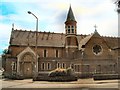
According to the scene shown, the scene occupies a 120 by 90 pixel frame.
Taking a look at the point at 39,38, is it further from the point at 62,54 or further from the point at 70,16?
the point at 70,16

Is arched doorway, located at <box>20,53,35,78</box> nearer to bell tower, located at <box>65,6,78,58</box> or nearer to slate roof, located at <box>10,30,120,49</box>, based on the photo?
slate roof, located at <box>10,30,120,49</box>

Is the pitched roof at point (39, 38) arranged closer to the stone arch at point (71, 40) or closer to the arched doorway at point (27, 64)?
the stone arch at point (71, 40)

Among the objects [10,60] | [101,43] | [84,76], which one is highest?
[101,43]

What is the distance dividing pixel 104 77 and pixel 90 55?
610 inches

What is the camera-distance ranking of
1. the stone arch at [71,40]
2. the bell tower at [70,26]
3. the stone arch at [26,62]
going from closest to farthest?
the stone arch at [26,62] < the stone arch at [71,40] < the bell tower at [70,26]

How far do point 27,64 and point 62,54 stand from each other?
991 centimetres

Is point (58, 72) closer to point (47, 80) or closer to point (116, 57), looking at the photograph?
point (47, 80)

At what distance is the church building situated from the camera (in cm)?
5391

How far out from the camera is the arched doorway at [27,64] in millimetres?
54219

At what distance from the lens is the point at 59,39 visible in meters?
61.9

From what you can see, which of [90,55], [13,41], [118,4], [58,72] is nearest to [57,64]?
[90,55]

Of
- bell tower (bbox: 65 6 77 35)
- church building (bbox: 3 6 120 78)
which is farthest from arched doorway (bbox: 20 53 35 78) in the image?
bell tower (bbox: 65 6 77 35)

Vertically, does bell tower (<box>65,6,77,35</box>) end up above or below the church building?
above

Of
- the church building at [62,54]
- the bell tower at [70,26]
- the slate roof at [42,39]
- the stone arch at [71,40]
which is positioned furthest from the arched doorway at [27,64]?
the bell tower at [70,26]
